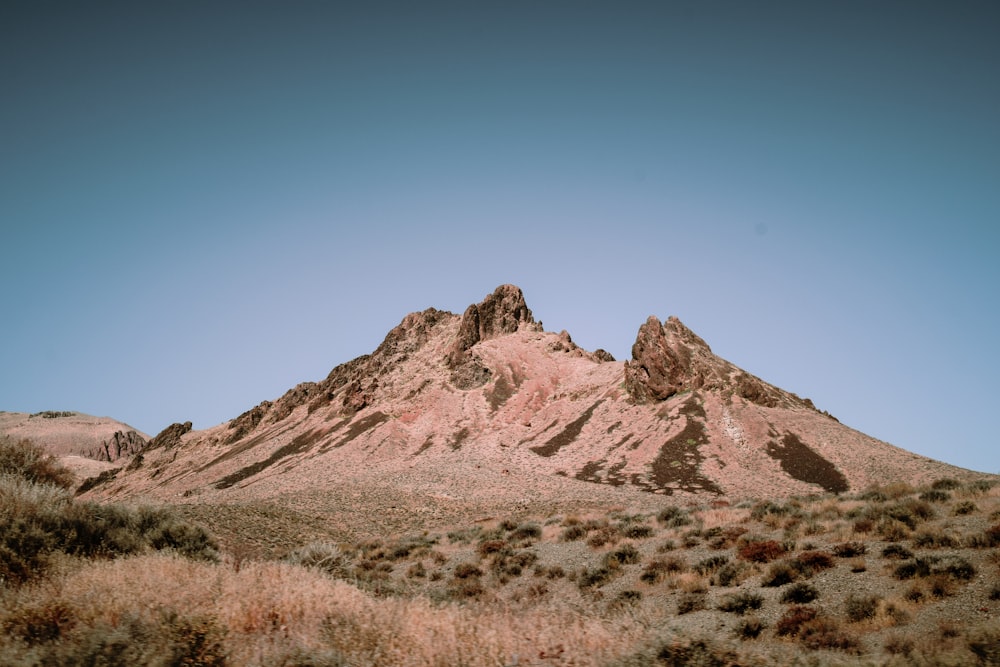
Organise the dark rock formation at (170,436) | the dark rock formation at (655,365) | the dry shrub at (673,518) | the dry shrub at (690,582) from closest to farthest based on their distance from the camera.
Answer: the dry shrub at (690,582) → the dry shrub at (673,518) → the dark rock formation at (655,365) → the dark rock formation at (170,436)

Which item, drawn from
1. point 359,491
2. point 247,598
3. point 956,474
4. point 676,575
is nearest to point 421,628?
point 247,598

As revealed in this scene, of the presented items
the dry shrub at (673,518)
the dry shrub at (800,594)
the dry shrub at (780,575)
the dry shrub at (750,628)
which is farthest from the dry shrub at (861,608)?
the dry shrub at (673,518)

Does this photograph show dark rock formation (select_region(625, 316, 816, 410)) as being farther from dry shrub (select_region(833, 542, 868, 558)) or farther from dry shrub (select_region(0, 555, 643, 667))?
dry shrub (select_region(0, 555, 643, 667))

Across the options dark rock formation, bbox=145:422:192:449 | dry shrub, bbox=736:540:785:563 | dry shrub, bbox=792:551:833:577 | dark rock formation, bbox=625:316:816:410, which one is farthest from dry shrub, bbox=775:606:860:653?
dark rock formation, bbox=145:422:192:449

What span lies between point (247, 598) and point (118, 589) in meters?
1.94

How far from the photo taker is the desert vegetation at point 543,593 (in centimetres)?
683

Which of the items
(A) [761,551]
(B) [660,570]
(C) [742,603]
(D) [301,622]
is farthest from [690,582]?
(D) [301,622]

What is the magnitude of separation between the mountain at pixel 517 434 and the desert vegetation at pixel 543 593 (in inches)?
1190

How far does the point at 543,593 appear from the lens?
15.7m

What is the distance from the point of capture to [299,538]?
29.3 meters

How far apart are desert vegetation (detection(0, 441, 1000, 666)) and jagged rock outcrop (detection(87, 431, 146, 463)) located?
178m

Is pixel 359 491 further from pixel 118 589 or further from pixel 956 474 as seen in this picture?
pixel 956 474

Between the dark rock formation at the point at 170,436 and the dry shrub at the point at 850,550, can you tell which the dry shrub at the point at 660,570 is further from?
the dark rock formation at the point at 170,436

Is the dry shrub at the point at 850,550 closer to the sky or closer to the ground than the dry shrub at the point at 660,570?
closer to the sky
